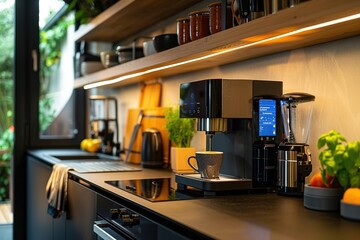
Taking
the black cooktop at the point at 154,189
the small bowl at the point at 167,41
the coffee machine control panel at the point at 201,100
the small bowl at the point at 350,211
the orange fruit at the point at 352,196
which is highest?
the small bowl at the point at 167,41

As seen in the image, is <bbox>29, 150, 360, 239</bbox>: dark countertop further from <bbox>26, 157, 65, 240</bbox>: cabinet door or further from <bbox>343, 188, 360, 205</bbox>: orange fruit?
<bbox>26, 157, 65, 240</bbox>: cabinet door

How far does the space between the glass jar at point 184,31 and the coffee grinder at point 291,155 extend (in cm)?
58

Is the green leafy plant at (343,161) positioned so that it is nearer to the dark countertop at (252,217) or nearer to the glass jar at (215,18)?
the dark countertop at (252,217)

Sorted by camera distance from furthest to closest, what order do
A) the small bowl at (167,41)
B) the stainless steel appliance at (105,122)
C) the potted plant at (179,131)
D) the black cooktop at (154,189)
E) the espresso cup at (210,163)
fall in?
→ 1. the stainless steel appliance at (105,122)
2. the potted plant at (179,131)
3. the small bowl at (167,41)
4. the espresso cup at (210,163)
5. the black cooktop at (154,189)

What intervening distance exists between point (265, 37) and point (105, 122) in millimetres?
2322

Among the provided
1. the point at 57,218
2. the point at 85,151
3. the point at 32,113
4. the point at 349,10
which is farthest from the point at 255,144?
the point at 32,113

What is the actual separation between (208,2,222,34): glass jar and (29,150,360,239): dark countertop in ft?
2.17

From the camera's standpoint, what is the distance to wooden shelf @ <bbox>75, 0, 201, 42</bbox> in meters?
2.74

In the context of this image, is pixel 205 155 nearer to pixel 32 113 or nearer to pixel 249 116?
pixel 249 116

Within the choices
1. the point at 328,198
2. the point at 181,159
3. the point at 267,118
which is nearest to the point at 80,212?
the point at 181,159

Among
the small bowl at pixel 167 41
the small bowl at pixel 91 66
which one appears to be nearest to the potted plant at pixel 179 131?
→ the small bowl at pixel 167 41

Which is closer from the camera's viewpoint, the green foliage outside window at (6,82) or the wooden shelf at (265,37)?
the wooden shelf at (265,37)

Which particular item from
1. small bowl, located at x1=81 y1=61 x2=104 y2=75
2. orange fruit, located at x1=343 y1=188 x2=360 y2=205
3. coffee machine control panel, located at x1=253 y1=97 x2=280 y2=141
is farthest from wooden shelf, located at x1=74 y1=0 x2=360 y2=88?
small bowl, located at x1=81 y1=61 x2=104 y2=75

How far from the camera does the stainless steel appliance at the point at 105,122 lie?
3.69 metres
